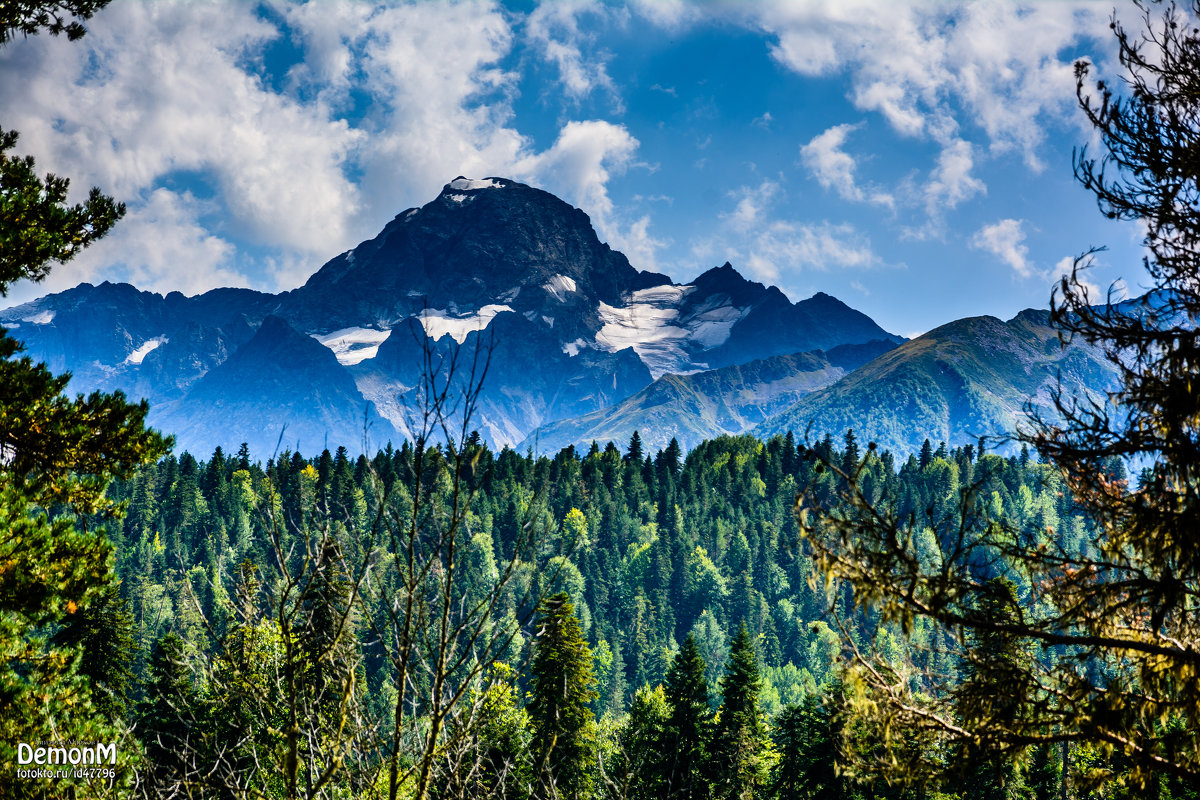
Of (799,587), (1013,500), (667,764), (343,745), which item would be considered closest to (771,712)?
(799,587)

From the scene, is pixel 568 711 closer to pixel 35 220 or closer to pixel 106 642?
pixel 106 642

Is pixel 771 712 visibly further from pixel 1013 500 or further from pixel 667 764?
pixel 1013 500

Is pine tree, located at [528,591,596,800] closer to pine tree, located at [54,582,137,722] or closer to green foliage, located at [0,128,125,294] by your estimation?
pine tree, located at [54,582,137,722]

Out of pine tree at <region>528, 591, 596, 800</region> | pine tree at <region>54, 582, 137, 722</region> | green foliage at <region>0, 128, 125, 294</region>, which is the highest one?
green foliage at <region>0, 128, 125, 294</region>

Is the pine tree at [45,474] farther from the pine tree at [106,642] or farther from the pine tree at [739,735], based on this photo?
the pine tree at [739,735]

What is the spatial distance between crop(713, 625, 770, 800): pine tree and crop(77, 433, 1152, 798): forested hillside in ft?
0.30

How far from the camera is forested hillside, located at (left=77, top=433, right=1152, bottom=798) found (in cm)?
461

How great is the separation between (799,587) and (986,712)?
82.5 m

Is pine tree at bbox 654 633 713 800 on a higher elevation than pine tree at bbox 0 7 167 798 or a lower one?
lower

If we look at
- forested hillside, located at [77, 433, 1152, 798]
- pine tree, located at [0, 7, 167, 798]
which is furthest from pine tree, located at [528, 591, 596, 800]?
pine tree, located at [0, 7, 167, 798]

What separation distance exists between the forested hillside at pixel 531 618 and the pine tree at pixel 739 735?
91 mm

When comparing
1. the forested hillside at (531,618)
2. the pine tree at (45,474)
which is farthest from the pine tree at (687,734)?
the pine tree at (45,474)

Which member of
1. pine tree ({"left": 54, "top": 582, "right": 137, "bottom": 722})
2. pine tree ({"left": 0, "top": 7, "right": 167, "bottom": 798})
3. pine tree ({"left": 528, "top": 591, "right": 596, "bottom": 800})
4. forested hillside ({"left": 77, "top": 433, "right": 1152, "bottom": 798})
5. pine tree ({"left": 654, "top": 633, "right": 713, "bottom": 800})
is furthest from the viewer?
pine tree ({"left": 654, "top": 633, "right": 713, "bottom": 800})

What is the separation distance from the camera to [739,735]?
23.2 metres
